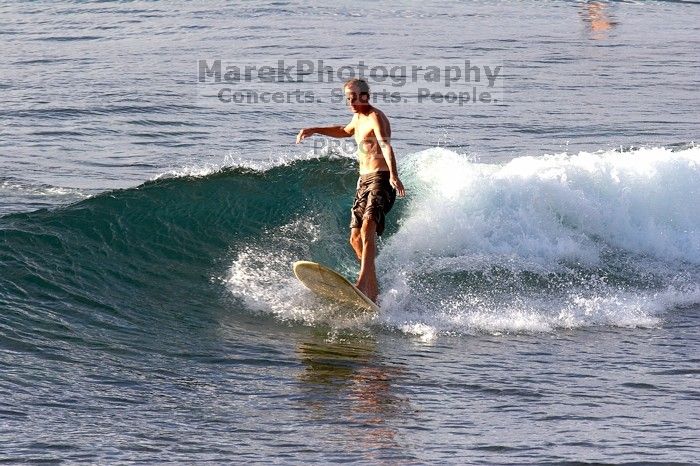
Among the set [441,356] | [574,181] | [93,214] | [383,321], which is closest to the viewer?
[441,356]

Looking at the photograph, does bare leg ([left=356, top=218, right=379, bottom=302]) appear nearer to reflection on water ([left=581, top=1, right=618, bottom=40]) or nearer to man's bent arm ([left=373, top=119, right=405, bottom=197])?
man's bent arm ([left=373, top=119, right=405, bottom=197])

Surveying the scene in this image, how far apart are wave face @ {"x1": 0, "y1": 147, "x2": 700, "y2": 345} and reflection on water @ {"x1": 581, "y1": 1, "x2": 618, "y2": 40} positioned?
45.6ft

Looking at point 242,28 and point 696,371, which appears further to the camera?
point 242,28

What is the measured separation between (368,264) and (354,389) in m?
1.85

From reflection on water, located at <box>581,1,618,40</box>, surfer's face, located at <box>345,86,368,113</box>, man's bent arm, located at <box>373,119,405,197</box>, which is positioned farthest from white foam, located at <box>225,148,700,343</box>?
reflection on water, located at <box>581,1,618,40</box>

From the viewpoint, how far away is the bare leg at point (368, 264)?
8.70m

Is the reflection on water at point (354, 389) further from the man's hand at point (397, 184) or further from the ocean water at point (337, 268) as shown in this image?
the man's hand at point (397, 184)

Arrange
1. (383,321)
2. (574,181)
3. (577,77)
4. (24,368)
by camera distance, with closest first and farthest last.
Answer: (24,368), (383,321), (574,181), (577,77)

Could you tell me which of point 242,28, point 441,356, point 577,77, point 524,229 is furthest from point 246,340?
point 242,28

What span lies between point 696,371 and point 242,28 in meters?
18.2

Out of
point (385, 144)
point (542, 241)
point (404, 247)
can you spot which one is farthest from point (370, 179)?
point (542, 241)

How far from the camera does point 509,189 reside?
11.1 meters

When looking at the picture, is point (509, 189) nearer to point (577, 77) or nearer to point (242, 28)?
point (577, 77)

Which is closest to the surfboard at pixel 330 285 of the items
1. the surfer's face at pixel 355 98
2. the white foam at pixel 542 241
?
the white foam at pixel 542 241
